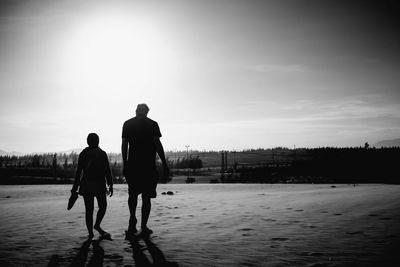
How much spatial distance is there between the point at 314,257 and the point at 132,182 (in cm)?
290

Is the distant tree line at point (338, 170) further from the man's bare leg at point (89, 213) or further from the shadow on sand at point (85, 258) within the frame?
the shadow on sand at point (85, 258)

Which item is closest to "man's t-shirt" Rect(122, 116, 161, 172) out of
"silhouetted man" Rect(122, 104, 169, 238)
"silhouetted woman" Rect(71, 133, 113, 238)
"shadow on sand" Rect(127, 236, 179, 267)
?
"silhouetted man" Rect(122, 104, 169, 238)

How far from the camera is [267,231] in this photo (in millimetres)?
4203

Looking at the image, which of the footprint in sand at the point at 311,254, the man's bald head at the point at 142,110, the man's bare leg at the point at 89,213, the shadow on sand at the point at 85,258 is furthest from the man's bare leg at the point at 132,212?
the footprint in sand at the point at 311,254

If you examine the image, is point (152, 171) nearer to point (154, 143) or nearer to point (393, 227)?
point (154, 143)

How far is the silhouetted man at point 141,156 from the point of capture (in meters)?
4.56

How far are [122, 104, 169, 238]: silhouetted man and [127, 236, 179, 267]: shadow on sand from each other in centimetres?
82

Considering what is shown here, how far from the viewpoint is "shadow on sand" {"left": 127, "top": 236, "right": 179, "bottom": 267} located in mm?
2809

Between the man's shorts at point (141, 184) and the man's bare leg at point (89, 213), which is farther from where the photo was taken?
the man's shorts at point (141, 184)

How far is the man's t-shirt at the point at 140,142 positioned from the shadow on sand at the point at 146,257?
4.15ft

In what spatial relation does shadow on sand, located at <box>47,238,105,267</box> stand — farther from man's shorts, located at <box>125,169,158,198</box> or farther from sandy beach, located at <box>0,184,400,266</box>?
man's shorts, located at <box>125,169,158,198</box>

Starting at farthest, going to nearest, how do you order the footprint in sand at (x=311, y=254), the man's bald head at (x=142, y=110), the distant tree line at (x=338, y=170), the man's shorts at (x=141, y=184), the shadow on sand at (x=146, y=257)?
the distant tree line at (x=338, y=170) < the man's bald head at (x=142, y=110) < the man's shorts at (x=141, y=184) < the footprint in sand at (x=311, y=254) < the shadow on sand at (x=146, y=257)

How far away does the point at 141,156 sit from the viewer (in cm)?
469

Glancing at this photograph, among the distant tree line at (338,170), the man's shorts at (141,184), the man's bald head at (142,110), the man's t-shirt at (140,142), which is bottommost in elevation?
the distant tree line at (338,170)
